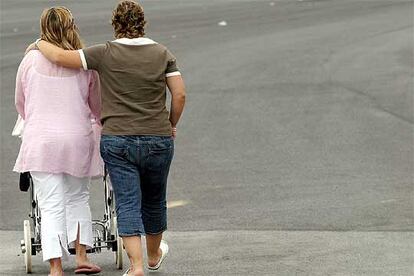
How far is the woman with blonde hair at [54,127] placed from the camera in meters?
7.68

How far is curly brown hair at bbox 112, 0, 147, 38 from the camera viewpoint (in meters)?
7.55

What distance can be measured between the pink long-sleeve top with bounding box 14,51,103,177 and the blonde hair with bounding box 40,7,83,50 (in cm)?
14

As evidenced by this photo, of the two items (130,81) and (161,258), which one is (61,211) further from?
(130,81)

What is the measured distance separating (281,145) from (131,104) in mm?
6443

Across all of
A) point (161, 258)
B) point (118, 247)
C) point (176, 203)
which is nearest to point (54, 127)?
point (118, 247)

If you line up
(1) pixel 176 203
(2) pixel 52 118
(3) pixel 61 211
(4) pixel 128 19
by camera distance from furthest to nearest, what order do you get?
(1) pixel 176 203 → (3) pixel 61 211 → (2) pixel 52 118 → (4) pixel 128 19

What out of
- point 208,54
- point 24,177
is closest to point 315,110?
point 208,54

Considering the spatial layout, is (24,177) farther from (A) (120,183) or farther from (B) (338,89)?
(B) (338,89)

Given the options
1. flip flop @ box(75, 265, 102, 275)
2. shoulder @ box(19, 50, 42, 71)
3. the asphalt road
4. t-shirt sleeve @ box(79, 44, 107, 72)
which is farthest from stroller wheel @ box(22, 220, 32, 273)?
t-shirt sleeve @ box(79, 44, 107, 72)

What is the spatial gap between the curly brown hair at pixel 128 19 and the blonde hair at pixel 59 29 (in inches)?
12.9

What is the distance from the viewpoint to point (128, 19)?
7.57m

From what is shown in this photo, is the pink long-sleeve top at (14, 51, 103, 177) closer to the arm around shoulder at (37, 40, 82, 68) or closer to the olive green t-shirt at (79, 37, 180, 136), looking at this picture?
the arm around shoulder at (37, 40, 82, 68)

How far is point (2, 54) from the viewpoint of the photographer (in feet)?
72.0

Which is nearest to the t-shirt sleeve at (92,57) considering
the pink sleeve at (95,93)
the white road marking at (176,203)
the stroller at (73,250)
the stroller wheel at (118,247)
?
the pink sleeve at (95,93)
